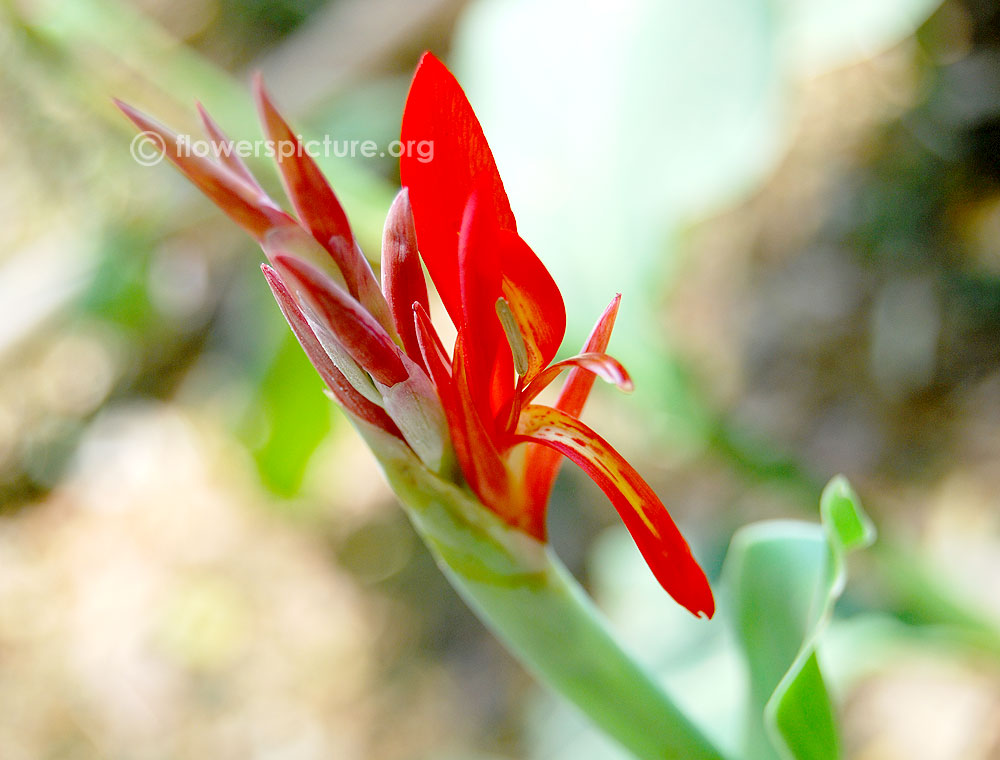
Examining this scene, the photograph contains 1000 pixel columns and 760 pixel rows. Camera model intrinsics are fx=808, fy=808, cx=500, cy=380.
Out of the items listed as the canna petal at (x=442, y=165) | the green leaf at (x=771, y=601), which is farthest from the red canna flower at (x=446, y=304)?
the green leaf at (x=771, y=601)

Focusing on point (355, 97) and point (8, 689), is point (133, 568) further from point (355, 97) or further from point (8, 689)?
point (355, 97)

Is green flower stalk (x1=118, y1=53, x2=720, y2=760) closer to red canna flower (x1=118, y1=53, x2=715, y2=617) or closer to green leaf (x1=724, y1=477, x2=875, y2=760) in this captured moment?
red canna flower (x1=118, y1=53, x2=715, y2=617)

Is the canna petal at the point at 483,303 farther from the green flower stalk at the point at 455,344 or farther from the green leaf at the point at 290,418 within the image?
the green leaf at the point at 290,418

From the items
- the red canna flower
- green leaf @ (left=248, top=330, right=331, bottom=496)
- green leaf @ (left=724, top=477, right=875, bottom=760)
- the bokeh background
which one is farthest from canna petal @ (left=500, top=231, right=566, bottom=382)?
green leaf @ (left=248, top=330, right=331, bottom=496)

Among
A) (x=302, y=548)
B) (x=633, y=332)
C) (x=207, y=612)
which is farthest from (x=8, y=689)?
(x=633, y=332)

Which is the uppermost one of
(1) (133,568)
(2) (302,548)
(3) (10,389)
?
(3) (10,389)

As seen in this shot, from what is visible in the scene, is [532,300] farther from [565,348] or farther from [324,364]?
A: [565,348]
